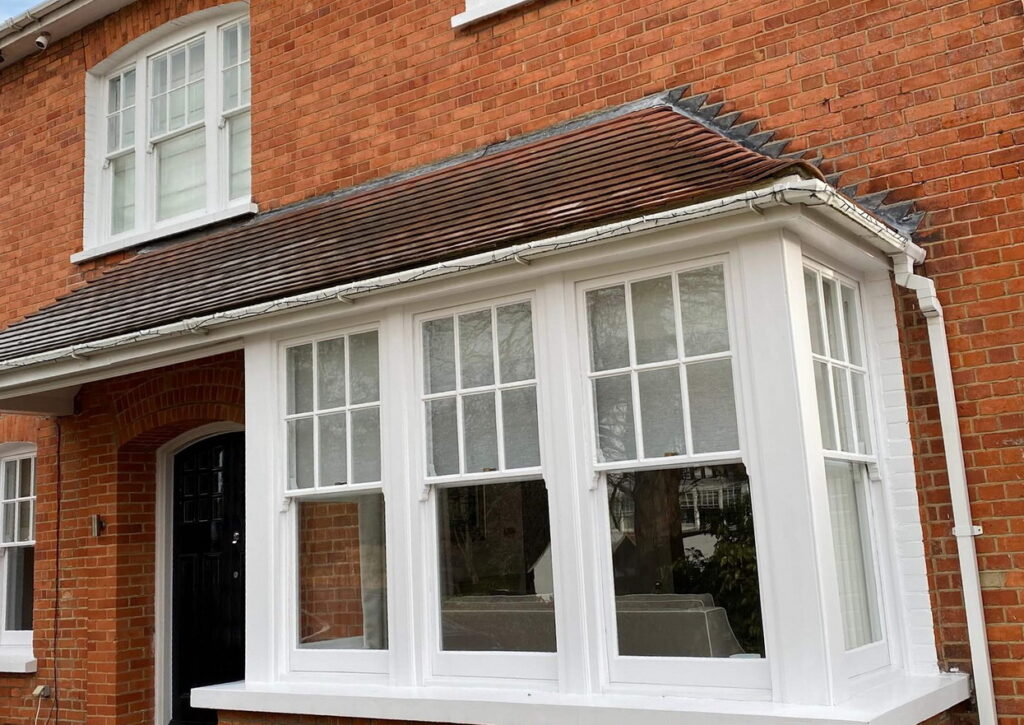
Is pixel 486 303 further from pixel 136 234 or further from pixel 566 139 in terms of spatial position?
pixel 136 234

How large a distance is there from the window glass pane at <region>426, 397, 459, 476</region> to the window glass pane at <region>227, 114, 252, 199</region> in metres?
3.75

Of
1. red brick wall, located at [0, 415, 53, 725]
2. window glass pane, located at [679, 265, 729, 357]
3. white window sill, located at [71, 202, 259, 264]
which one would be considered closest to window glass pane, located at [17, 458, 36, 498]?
red brick wall, located at [0, 415, 53, 725]

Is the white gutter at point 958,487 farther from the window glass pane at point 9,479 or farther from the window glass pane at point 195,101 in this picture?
the window glass pane at point 9,479

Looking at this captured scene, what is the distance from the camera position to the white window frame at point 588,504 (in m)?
4.35

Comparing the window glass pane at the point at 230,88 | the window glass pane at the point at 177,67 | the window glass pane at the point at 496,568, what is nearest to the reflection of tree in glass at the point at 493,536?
the window glass pane at the point at 496,568

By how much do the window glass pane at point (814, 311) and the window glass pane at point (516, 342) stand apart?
4.54 feet

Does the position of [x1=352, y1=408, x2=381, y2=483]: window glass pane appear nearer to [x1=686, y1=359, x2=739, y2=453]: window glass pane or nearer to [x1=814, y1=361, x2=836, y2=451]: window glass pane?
[x1=686, y1=359, x2=739, y2=453]: window glass pane

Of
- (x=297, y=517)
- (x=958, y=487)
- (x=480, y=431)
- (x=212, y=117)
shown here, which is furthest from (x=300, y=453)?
(x=212, y=117)

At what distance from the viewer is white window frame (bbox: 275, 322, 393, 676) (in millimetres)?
5695

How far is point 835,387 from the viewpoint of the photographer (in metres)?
4.86

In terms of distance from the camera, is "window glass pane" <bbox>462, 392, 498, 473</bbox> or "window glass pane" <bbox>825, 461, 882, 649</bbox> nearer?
"window glass pane" <bbox>825, 461, 882, 649</bbox>

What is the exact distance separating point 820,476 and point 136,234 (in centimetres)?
670

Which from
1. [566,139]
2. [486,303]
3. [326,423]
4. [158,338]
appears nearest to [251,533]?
[326,423]

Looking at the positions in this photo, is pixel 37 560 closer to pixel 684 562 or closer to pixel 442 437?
pixel 442 437
